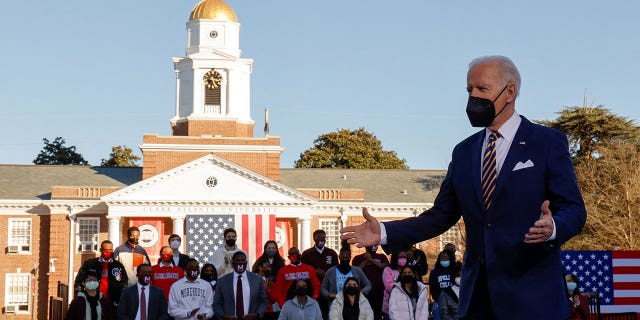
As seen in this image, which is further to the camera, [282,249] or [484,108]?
[282,249]

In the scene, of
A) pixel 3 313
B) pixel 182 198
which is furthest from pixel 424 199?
pixel 3 313

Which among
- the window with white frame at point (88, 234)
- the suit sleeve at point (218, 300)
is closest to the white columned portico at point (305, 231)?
the window with white frame at point (88, 234)

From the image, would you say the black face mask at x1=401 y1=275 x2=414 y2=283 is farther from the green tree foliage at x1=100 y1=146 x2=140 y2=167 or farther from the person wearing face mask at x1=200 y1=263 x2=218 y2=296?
the green tree foliage at x1=100 y1=146 x2=140 y2=167

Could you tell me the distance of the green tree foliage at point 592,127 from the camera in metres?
55.9

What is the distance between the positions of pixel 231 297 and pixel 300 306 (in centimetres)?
115

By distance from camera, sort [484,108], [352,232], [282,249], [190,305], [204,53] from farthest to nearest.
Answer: [204,53], [282,249], [190,305], [352,232], [484,108]

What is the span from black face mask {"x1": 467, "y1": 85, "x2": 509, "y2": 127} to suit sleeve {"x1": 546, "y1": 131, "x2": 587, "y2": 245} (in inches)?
11.9

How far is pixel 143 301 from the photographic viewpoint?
15703 mm

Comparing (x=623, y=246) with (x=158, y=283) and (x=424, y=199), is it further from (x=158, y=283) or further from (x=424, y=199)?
(x=158, y=283)

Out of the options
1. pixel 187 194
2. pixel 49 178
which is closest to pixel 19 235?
pixel 49 178

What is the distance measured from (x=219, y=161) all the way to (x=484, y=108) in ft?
172

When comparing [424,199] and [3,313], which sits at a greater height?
[424,199]

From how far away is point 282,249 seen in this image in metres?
55.7

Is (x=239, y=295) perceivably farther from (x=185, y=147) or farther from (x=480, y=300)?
(x=185, y=147)
